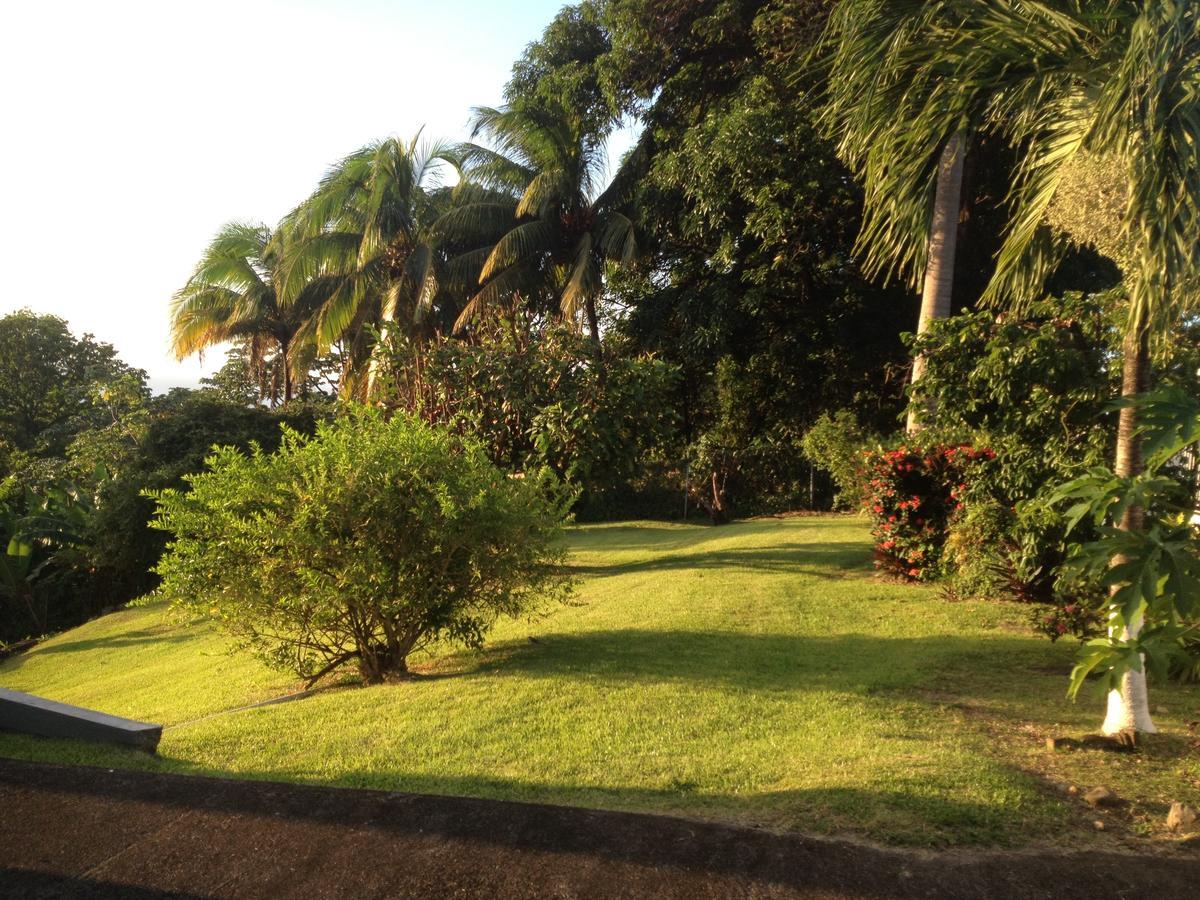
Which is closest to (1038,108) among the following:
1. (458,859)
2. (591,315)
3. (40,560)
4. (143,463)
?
(458,859)

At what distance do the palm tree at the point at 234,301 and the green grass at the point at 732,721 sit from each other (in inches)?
811

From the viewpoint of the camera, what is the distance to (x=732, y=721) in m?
6.20

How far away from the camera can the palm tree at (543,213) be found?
23656 millimetres

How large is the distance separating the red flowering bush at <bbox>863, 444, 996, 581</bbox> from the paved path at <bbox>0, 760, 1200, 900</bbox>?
8.11 m

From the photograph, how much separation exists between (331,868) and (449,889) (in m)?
0.54

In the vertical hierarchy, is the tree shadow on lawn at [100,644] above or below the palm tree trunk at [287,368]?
below

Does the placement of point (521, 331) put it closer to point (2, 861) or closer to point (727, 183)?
point (727, 183)

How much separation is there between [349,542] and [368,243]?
1929 centimetres

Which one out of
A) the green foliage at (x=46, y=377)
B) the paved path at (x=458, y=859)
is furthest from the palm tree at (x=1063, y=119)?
the green foliage at (x=46, y=377)

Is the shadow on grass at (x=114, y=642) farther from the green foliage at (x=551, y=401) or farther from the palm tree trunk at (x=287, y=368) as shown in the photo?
the palm tree trunk at (x=287, y=368)

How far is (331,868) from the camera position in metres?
3.97

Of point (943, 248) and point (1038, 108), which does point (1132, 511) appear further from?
point (943, 248)

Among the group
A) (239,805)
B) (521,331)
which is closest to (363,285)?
(521,331)

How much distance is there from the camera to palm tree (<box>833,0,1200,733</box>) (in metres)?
4.94
